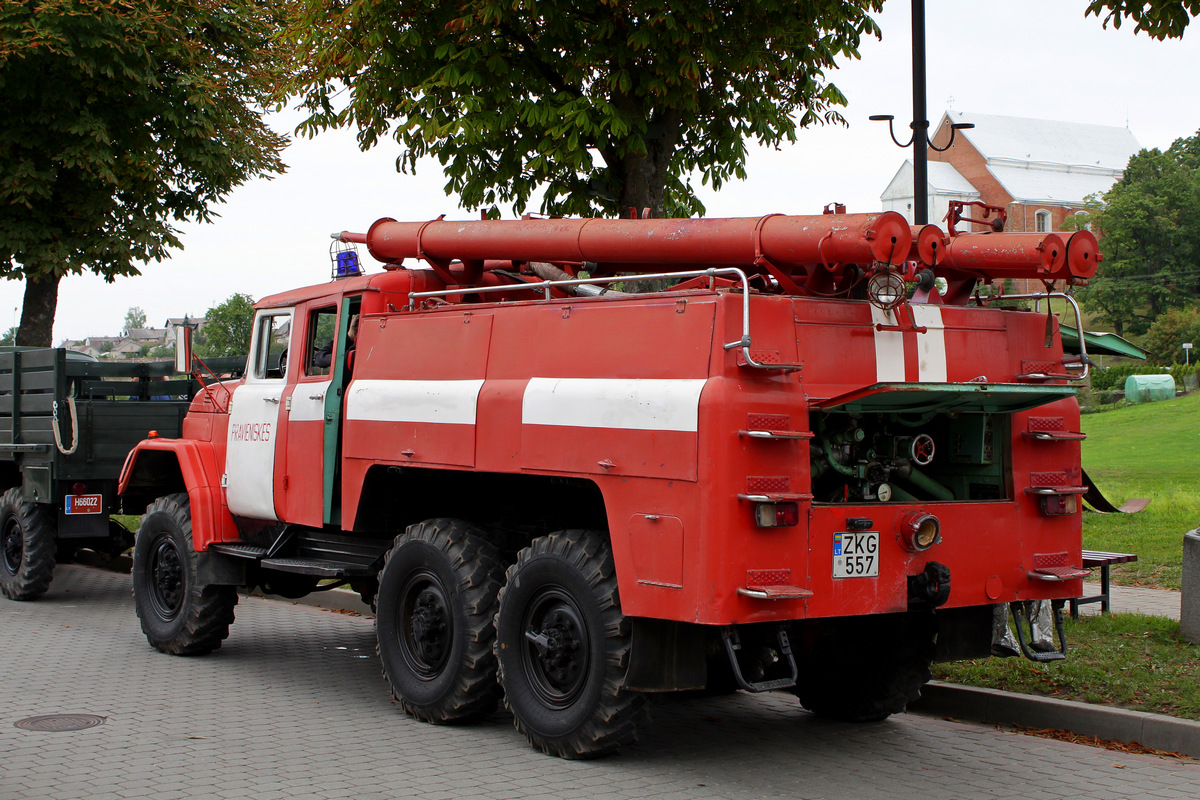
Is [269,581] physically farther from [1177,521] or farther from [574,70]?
[1177,521]

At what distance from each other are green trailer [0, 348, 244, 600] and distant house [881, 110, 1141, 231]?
83486mm

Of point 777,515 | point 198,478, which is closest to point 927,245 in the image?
point 777,515

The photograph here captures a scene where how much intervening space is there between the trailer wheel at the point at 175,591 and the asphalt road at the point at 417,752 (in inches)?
12.2

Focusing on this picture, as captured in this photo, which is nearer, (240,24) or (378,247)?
(378,247)

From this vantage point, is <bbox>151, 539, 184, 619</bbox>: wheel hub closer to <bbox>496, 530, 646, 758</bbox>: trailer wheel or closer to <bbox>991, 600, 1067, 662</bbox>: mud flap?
<bbox>496, 530, 646, 758</bbox>: trailer wheel

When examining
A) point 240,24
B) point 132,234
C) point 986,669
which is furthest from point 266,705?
point 240,24

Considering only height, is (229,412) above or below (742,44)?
below

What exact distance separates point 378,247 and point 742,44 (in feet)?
14.5

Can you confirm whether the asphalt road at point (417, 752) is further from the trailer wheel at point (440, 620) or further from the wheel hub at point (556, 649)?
the wheel hub at point (556, 649)

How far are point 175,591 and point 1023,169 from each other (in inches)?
3850

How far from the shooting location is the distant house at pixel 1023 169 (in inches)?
3765

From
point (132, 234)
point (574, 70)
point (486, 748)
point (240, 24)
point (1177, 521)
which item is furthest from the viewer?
point (240, 24)

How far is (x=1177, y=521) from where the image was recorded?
15.4 m

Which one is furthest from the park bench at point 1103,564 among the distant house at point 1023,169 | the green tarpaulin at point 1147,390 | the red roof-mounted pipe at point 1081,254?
the distant house at point 1023,169
